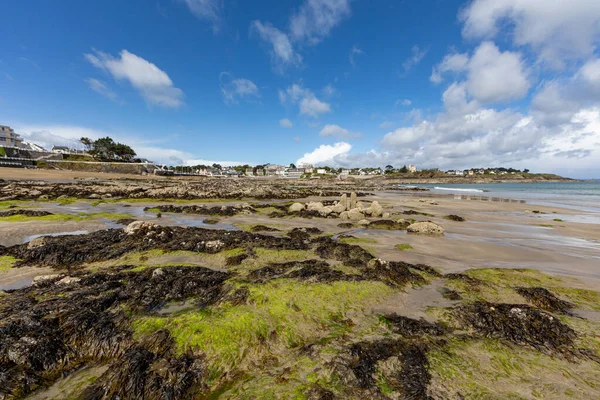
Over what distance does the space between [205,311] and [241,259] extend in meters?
3.43

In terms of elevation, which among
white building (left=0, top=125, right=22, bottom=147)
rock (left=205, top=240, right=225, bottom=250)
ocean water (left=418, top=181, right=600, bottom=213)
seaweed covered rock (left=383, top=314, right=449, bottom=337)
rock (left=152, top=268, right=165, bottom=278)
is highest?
white building (left=0, top=125, right=22, bottom=147)

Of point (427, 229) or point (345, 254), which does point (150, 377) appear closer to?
point (345, 254)

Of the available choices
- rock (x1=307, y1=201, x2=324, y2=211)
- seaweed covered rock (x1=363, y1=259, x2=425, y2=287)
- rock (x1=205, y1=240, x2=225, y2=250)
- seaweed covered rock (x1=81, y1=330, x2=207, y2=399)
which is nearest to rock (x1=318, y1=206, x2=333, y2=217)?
rock (x1=307, y1=201, x2=324, y2=211)

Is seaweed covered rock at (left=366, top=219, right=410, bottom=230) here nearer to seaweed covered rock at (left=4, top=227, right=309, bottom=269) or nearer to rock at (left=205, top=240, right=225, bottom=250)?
seaweed covered rock at (left=4, top=227, right=309, bottom=269)

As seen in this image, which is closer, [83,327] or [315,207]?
[83,327]

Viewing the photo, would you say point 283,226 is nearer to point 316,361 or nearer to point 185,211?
point 185,211

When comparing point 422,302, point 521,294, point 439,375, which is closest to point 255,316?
point 439,375

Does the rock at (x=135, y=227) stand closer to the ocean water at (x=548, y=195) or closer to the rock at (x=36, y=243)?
the rock at (x=36, y=243)

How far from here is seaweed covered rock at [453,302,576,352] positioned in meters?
4.60

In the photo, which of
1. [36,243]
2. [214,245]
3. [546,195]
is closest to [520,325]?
[214,245]

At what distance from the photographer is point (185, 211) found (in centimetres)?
2003

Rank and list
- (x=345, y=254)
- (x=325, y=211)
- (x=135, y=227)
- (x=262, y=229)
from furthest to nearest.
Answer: (x=325, y=211), (x=262, y=229), (x=135, y=227), (x=345, y=254)

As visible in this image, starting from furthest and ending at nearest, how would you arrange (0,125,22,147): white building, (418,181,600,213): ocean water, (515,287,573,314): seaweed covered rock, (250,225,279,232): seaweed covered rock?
1. (0,125,22,147): white building
2. (418,181,600,213): ocean water
3. (250,225,279,232): seaweed covered rock
4. (515,287,573,314): seaweed covered rock

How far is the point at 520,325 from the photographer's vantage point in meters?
4.95
